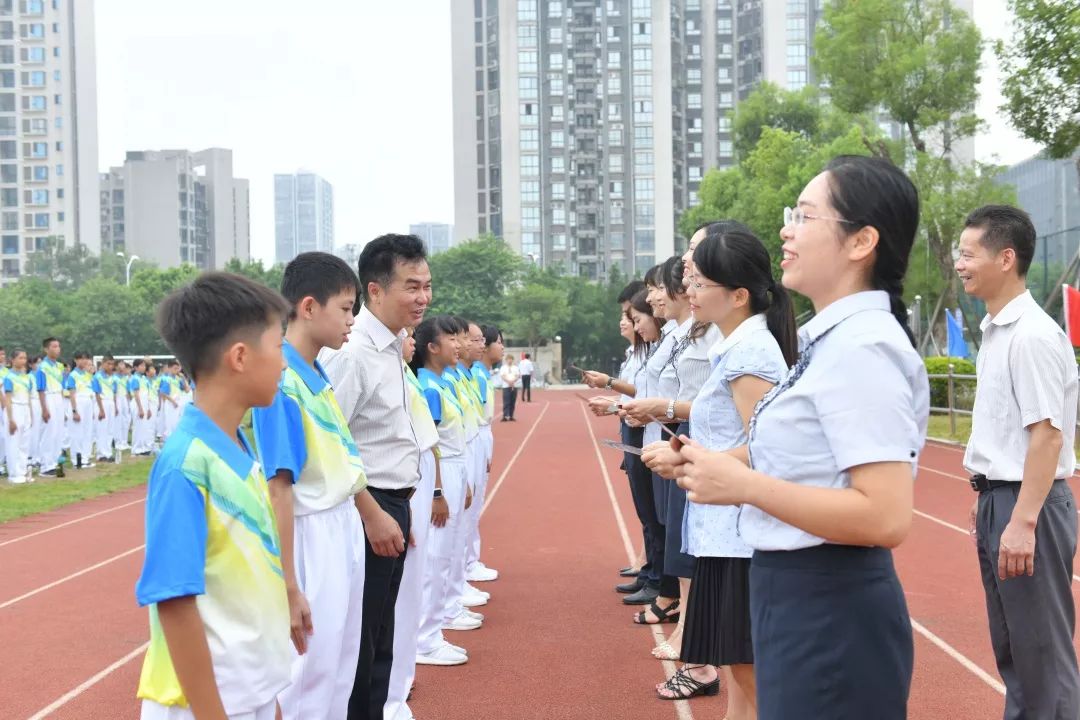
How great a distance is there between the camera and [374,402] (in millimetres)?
3660

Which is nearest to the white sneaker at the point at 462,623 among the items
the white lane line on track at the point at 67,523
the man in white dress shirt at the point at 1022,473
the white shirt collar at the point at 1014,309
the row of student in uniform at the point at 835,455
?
the row of student in uniform at the point at 835,455

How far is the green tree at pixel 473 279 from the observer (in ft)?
176

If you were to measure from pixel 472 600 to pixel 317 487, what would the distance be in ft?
11.9

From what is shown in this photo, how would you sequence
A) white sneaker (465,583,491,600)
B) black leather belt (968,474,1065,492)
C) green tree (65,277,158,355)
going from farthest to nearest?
1. green tree (65,277,158,355)
2. white sneaker (465,583,491,600)
3. black leather belt (968,474,1065,492)

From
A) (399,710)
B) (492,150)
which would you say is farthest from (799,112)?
(492,150)

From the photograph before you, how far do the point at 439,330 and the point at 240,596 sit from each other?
13.1 feet

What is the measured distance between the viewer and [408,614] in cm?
431

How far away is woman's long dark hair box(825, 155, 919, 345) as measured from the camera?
77.6 inches

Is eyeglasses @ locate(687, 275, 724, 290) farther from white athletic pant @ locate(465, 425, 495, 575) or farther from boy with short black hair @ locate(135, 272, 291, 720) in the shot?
white athletic pant @ locate(465, 425, 495, 575)

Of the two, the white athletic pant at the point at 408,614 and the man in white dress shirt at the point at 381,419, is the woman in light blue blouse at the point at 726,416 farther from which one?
the white athletic pant at the point at 408,614

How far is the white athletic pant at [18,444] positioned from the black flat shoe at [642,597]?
10.3 m

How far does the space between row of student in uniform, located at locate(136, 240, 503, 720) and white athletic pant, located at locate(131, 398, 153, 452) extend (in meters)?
14.1

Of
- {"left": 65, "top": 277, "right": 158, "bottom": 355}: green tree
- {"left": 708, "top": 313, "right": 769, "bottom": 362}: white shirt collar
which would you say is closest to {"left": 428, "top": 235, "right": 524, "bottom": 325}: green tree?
{"left": 65, "top": 277, "right": 158, "bottom": 355}: green tree

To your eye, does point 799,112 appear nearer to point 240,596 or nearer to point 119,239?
point 240,596
